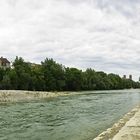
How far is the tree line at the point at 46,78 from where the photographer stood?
4077 inches

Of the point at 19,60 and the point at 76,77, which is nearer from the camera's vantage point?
the point at 19,60

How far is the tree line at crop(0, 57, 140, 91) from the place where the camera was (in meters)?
104

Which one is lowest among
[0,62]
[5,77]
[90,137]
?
[90,137]

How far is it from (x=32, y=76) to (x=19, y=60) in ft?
22.4

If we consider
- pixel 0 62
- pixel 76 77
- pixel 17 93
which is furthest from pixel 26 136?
pixel 0 62

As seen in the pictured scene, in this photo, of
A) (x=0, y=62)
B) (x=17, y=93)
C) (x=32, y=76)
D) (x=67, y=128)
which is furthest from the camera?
(x=0, y=62)

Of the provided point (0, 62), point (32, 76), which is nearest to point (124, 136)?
point (32, 76)

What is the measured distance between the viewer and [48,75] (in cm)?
12538

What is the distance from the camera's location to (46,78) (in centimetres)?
12394

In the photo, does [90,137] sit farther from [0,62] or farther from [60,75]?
[0,62]

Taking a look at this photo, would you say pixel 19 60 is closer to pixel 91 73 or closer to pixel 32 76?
pixel 32 76

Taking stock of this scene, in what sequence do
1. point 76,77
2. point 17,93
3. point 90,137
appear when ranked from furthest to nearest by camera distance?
point 76,77
point 17,93
point 90,137

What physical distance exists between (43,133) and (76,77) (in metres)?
121

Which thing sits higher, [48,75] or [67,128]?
[48,75]
